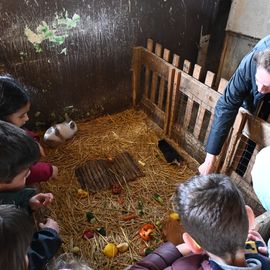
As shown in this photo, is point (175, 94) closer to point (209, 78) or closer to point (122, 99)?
point (209, 78)

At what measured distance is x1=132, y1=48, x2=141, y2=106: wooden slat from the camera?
2.86 m

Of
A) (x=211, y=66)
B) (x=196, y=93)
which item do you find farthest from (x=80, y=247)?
(x=211, y=66)

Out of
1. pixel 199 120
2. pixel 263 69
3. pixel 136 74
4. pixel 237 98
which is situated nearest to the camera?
pixel 263 69

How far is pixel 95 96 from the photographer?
119 inches

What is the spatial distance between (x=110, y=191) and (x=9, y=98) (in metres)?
1.13

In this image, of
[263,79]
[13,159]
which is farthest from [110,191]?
[263,79]

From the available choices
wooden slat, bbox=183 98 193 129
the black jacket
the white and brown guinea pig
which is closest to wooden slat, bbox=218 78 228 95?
the black jacket

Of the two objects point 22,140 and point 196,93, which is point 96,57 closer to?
point 196,93

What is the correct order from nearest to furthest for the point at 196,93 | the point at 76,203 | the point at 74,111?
the point at 76,203
the point at 196,93
the point at 74,111

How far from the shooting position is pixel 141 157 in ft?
8.55

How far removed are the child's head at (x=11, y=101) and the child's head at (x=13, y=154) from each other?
360 millimetres

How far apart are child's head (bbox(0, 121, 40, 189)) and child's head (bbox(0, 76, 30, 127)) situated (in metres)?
0.36

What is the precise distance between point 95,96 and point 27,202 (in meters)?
1.81

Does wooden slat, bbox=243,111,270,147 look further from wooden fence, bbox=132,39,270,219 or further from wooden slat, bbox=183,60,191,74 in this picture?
wooden slat, bbox=183,60,191,74
